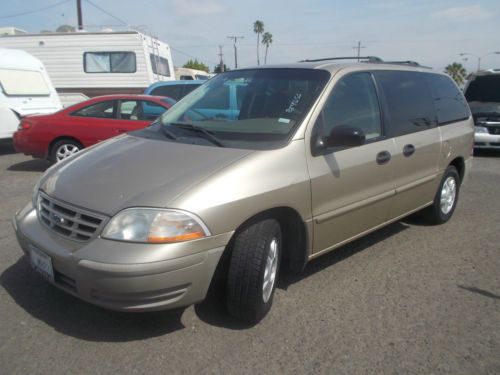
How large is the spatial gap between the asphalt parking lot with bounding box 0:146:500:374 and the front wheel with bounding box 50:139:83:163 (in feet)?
12.6

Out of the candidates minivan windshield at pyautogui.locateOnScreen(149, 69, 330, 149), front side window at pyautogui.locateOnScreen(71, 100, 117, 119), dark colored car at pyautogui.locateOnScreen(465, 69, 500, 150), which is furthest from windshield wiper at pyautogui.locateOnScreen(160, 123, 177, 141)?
dark colored car at pyautogui.locateOnScreen(465, 69, 500, 150)

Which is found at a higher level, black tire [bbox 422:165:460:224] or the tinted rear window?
the tinted rear window

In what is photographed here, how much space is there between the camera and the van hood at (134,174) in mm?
2682

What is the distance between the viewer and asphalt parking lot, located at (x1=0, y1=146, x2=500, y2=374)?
2654 mm

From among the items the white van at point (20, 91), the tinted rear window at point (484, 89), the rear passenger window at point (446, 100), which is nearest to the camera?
the rear passenger window at point (446, 100)

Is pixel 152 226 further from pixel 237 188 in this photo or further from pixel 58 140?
pixel 58 140

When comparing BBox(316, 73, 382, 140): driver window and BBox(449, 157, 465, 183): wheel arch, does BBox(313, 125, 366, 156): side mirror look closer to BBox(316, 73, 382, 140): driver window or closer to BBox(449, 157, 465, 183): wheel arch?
BBox(316, 73, 382, 140): driver window

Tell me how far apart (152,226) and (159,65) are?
13.4 m

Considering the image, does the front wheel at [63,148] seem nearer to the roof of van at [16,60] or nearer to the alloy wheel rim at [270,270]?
the roof of van at [16,60]

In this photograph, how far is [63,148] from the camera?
7.89 meters

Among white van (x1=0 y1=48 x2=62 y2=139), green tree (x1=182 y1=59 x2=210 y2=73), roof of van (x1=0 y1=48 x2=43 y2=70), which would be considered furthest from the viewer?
green tree (x1=182 y1=59 x2=210 y2=73)

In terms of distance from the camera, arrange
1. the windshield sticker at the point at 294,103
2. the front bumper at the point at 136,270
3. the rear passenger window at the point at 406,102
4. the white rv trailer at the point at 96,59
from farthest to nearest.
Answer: the white rv trailer at the point at 96,59 < the rear passenger window at the point at 406,102 < the windshield sticker at the point at 294,103 < the front bumper at the point at 136,270

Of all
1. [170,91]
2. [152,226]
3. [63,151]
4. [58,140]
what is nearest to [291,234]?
[152,226]

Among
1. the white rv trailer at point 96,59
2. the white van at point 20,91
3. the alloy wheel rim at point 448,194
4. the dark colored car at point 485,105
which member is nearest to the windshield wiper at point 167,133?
the alloy wheel rim at point 448,194
